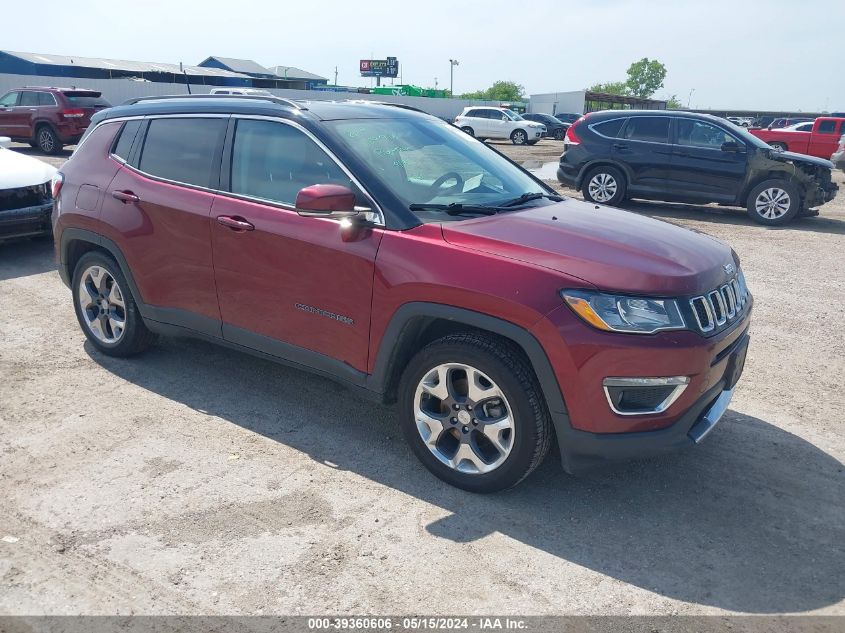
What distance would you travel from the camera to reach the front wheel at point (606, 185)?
12344 millimetres

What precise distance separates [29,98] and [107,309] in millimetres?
17361

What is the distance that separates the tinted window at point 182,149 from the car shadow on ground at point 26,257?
12.3 feet

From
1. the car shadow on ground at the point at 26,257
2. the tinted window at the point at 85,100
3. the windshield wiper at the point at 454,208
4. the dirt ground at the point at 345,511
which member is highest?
the tinted window at the point at 85,100

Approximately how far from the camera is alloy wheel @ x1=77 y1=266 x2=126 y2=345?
5.01 metres

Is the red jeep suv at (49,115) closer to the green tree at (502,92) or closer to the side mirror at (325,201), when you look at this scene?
the side mirror at (325,201)

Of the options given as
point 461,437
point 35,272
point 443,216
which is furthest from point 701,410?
point 35,272

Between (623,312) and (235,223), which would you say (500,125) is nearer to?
(235,223)

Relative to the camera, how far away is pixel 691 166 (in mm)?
11711

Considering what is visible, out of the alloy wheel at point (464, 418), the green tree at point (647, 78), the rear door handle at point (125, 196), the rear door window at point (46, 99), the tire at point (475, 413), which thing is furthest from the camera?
the green tree at point (647, 78)

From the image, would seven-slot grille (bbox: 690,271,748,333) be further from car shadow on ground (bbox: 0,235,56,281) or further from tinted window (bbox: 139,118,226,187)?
car shadow on ground (bbox: 0,235,56,281)

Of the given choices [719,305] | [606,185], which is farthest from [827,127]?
[719,305]

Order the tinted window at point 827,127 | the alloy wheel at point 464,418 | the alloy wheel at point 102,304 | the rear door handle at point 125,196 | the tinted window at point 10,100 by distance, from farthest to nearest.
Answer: the tinted window at point 827,127
the tinted window at point 10,100
the alloy wheel at point 102,304
the rear door handle at point 125,196
the alloy wheel at point 464,418

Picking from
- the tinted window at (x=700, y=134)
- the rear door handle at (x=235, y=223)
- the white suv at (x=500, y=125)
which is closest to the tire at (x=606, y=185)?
the tinted window at (x=700, y=134)

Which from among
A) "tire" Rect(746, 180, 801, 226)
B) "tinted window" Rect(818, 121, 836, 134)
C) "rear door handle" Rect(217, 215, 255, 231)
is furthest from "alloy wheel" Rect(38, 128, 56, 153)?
"tinted window" Rect(818, 121, 836, 134)
